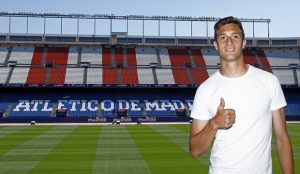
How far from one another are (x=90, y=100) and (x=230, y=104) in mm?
44177

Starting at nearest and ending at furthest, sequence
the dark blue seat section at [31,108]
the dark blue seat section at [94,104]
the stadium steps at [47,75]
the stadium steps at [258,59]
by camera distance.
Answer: the dark blue seat section at [31,108] < the dark blue seat section at [94,104] < the stadium steps at [47,75] < the stadium steps at [258,59]

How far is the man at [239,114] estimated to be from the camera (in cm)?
297

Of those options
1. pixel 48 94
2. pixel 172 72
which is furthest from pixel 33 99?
pixel 172 72

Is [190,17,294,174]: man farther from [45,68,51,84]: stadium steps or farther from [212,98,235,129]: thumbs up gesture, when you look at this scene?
[45,68,51,84]: stadium steps

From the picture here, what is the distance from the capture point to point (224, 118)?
2.73 m

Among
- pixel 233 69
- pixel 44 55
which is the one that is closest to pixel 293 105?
pixel 44 55

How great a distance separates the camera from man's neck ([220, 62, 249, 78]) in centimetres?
310

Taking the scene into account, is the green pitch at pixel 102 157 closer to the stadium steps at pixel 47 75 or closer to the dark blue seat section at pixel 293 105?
the stadium steps at pixel 47 75

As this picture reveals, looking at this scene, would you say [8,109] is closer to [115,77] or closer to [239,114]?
[115,77]

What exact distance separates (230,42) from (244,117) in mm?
602

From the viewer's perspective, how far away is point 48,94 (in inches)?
1861

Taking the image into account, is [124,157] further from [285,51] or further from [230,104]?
[285,51]

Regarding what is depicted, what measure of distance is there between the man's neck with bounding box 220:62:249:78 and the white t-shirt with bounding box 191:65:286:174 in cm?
3

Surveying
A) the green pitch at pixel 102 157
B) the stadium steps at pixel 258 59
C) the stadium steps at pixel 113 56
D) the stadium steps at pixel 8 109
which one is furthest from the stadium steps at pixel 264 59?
the green pitch at pixel 102 157
